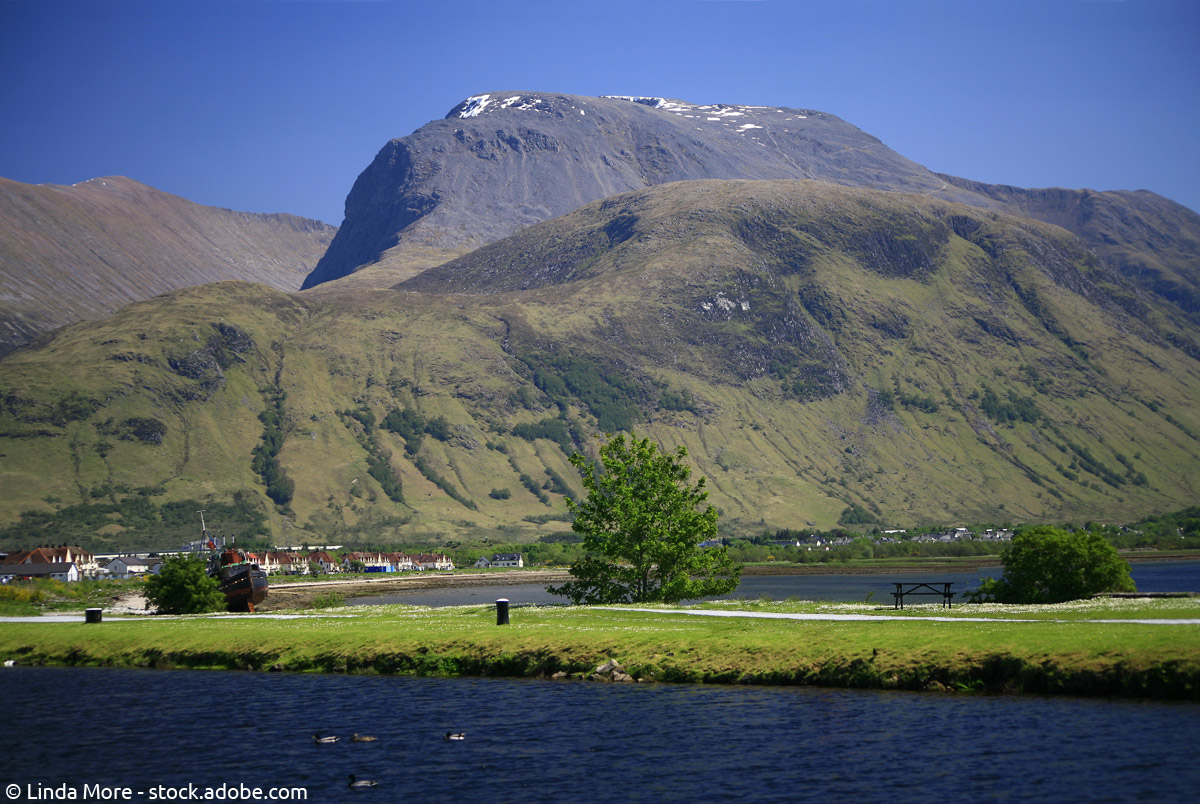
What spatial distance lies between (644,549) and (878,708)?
3650 cm

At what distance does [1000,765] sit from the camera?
106 feet

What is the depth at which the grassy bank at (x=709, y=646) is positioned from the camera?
41969 millimetres

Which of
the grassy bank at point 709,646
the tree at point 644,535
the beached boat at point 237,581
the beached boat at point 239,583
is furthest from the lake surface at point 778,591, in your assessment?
the grassy bank at point 709,646

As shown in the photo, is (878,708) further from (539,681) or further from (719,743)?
(539,681)

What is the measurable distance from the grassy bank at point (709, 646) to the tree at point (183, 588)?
439 inches

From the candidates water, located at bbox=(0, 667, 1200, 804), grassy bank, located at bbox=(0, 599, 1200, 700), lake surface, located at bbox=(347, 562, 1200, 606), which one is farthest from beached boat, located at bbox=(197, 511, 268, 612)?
water, located at bbox=(0, 667, 1200, 804)

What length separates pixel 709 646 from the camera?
52.2 m

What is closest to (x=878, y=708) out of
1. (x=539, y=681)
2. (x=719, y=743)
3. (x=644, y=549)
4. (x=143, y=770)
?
(x=719, y=743)

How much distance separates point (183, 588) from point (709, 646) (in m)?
52.5

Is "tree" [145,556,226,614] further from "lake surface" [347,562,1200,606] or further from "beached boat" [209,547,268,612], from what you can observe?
"lake surface" [347,562,1200,606]

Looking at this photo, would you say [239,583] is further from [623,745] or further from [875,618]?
[623,745]

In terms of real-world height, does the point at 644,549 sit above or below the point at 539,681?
above

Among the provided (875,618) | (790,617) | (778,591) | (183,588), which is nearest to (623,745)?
(875,618)

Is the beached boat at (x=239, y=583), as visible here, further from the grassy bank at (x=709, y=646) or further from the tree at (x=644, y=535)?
the tree at (x=644, y=535)
